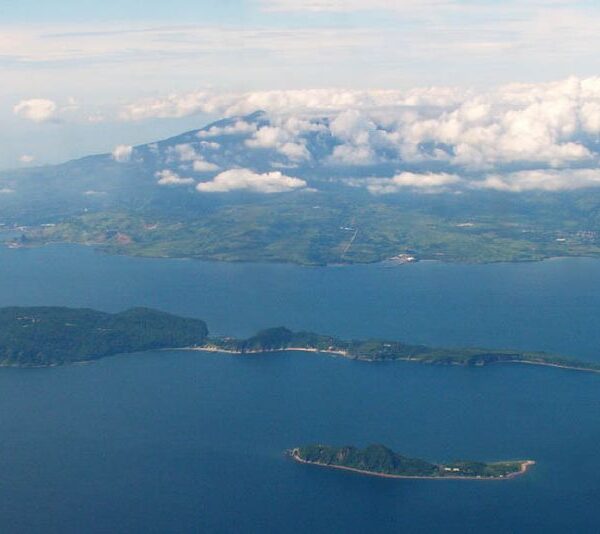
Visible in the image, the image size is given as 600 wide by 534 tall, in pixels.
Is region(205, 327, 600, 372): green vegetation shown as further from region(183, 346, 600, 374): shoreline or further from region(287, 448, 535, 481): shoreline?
region(287, 448, 535, 481): shoreline

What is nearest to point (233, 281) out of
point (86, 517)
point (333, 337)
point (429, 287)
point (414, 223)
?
point (429, 287)

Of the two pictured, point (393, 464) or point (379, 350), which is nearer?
point (393, 464)

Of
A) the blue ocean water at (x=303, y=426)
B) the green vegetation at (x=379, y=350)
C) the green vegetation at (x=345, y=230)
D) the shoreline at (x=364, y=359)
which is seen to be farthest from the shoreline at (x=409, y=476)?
the green vegetation at (x=345, y=230)

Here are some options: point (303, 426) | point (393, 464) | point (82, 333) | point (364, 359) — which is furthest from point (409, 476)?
point (82, 333)

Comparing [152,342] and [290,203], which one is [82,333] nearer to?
[152,342]

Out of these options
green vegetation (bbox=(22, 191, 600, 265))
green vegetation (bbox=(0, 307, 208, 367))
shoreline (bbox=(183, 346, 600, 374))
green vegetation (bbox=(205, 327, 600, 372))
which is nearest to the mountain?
green vegetation (bbox=(22, 191, 600, 265))

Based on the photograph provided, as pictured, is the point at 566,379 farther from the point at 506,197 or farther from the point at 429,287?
the point at 506,197
